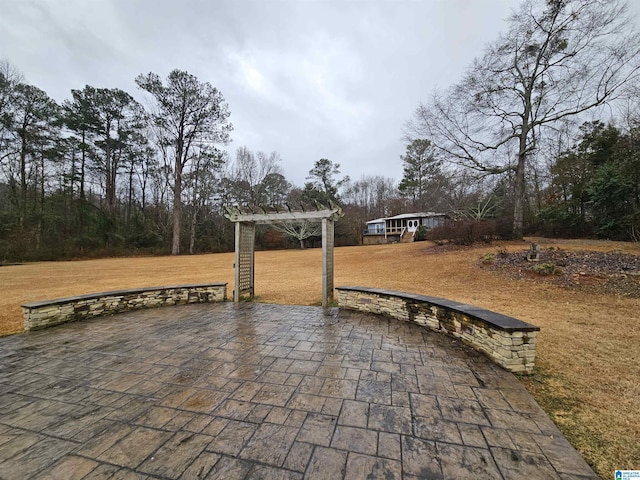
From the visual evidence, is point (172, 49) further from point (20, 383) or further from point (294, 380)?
point (294, 380)

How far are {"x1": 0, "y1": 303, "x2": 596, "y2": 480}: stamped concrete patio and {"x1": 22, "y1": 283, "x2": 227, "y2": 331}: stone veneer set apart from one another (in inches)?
24.5

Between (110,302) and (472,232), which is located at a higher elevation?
(472,232)

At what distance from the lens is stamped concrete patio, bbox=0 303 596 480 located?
143 centimetres

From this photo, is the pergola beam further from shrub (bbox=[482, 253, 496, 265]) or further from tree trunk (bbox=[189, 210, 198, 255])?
→ tree trunk (bbox=[189, 210, 198, 255])

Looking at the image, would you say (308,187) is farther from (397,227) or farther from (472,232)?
(472,232)

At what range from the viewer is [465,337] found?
319cm

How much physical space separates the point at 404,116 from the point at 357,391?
45.3 feet

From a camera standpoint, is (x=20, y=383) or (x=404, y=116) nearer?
(x=20, y=383)

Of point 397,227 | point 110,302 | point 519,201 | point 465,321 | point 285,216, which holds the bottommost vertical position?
point 110,302

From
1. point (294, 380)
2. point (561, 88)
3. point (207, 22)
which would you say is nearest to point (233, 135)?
point (207, 22)

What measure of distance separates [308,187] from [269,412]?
28.3 metres

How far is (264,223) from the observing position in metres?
5.80

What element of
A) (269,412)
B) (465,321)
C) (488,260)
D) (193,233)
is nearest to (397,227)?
(488,260)

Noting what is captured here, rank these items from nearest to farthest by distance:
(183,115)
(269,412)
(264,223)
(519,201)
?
(269,412) → (264,223) → (519,201) → (183,115)
